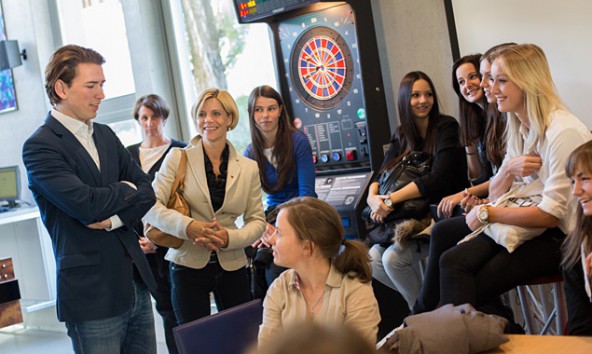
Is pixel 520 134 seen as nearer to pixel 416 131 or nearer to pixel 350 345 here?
pixel 416 131

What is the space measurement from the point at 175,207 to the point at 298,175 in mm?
836

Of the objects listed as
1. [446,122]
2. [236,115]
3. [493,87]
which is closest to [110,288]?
[236,115]

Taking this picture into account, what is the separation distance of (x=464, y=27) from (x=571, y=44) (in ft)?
2.11

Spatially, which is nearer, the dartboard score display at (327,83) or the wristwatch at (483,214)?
the wristwatch at (483,214)

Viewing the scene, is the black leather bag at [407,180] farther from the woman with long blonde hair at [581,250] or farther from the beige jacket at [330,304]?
the beige jacket at [330,304]

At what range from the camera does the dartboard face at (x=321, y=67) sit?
4605 millimetres

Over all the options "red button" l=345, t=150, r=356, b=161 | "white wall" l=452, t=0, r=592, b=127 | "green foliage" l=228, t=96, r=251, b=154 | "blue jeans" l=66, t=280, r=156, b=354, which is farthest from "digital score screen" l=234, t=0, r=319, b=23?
"blue jeans" l=66, t=280, r=156, b=354

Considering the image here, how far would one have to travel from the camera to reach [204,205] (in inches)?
146

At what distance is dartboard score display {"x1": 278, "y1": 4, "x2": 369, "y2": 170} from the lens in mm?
4574

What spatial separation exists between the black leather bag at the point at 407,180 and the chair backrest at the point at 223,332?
154cm

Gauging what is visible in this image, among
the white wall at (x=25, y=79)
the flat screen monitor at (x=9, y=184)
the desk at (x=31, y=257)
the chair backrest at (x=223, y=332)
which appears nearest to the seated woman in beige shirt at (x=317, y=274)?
the chair backrest at (x=223, y=332)

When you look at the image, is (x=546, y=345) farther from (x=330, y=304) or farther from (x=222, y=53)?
(x=222, y=53)

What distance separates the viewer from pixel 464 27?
437 centimetres

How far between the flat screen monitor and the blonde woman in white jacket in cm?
405
